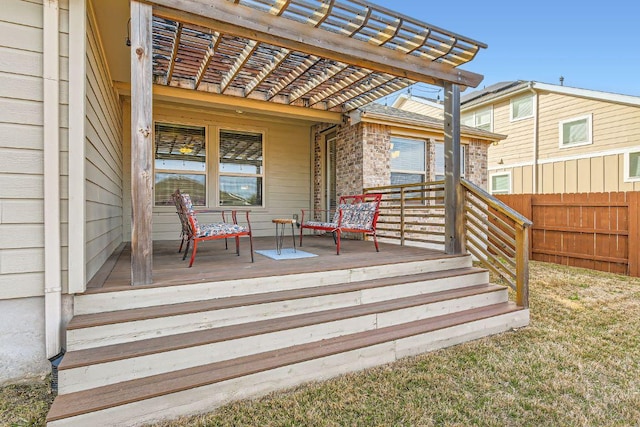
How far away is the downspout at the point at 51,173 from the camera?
7.64ft

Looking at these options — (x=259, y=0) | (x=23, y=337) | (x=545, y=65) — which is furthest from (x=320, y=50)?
(x=545, y=65)

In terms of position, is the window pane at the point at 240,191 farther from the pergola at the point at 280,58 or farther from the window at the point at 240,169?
the pergola at the point at 280,58

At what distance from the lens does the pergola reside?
2.63 metres

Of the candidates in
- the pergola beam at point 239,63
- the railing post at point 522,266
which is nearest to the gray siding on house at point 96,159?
the pergola beam at point 239,63

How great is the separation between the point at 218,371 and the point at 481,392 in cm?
177

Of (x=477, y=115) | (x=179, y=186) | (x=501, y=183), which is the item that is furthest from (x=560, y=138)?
(x=179, y=186)

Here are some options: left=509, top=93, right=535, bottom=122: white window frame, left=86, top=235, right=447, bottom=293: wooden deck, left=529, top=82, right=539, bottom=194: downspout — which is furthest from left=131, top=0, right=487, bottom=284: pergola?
left=509, top=93, right=535, bottom=122: white window frame

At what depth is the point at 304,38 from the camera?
3248 mm

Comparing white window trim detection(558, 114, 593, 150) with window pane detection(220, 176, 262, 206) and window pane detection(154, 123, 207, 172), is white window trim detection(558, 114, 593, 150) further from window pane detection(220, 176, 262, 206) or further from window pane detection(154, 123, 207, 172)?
window pane detection(154, 123, 207, 172)

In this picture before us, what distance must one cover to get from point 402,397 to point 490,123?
12.5 meters

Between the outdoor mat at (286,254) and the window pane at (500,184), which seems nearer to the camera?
the outdoor mat at (286,254)

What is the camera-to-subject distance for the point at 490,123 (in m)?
12.4

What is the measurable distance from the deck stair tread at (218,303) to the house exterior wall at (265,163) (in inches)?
161

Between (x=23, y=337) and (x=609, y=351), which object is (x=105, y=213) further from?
(x=609, y=351)
